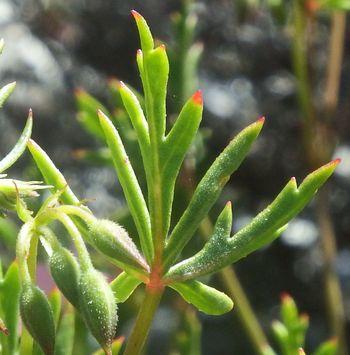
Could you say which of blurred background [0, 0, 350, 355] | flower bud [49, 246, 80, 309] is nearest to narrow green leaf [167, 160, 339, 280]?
flower bud [49, 246, 80, 309]

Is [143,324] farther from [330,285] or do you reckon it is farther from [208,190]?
[330,285]

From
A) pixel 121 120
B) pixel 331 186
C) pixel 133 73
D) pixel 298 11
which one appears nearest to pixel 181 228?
pixel 121 120

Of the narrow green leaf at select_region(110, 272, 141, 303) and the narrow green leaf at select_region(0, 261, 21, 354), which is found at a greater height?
the narrow green leaf at select_region(110, 272, 141, 303)

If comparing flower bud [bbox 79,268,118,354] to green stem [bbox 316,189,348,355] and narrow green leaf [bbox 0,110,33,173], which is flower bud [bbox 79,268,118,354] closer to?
narrow green leaf [bbox 0,110,33,173]

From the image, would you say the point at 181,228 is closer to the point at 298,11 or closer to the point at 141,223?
the point at 141,223

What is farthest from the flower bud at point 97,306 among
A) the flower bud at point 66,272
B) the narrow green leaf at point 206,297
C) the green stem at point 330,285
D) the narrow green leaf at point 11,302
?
the green stem at point 330,285

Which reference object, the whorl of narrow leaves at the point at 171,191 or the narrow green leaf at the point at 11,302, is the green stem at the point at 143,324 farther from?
the narrow green leaf at the point at 11,302
